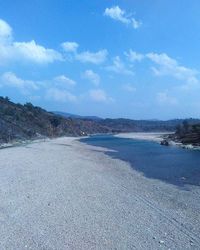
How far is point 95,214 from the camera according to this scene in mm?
14648

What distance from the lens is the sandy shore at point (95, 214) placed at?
11.4 meters

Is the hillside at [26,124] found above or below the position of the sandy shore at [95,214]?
above

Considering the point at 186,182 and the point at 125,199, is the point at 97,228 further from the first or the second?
the point at 186,182

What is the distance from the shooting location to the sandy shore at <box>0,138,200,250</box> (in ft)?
37.4

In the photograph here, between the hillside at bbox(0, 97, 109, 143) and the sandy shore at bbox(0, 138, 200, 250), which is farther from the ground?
the hillside at bbox(0, 97, 109, 143)

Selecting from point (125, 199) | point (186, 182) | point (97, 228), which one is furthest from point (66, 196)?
point (186, 182)

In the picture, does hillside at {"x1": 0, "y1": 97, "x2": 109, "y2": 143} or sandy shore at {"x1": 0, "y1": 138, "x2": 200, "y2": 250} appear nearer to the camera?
sandy shore at {"x1": 0, "y1": 138, "x2": 200, "y2": 250}

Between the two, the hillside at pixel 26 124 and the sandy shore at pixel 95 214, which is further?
the hillside at pixel 26 124

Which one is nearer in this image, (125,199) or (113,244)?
(113,244)

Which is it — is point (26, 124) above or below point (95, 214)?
above

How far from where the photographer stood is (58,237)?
11648 mm

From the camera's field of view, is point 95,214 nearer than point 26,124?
Yes

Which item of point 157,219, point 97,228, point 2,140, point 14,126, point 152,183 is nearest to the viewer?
point 97,228

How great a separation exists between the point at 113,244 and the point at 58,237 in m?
1.94
